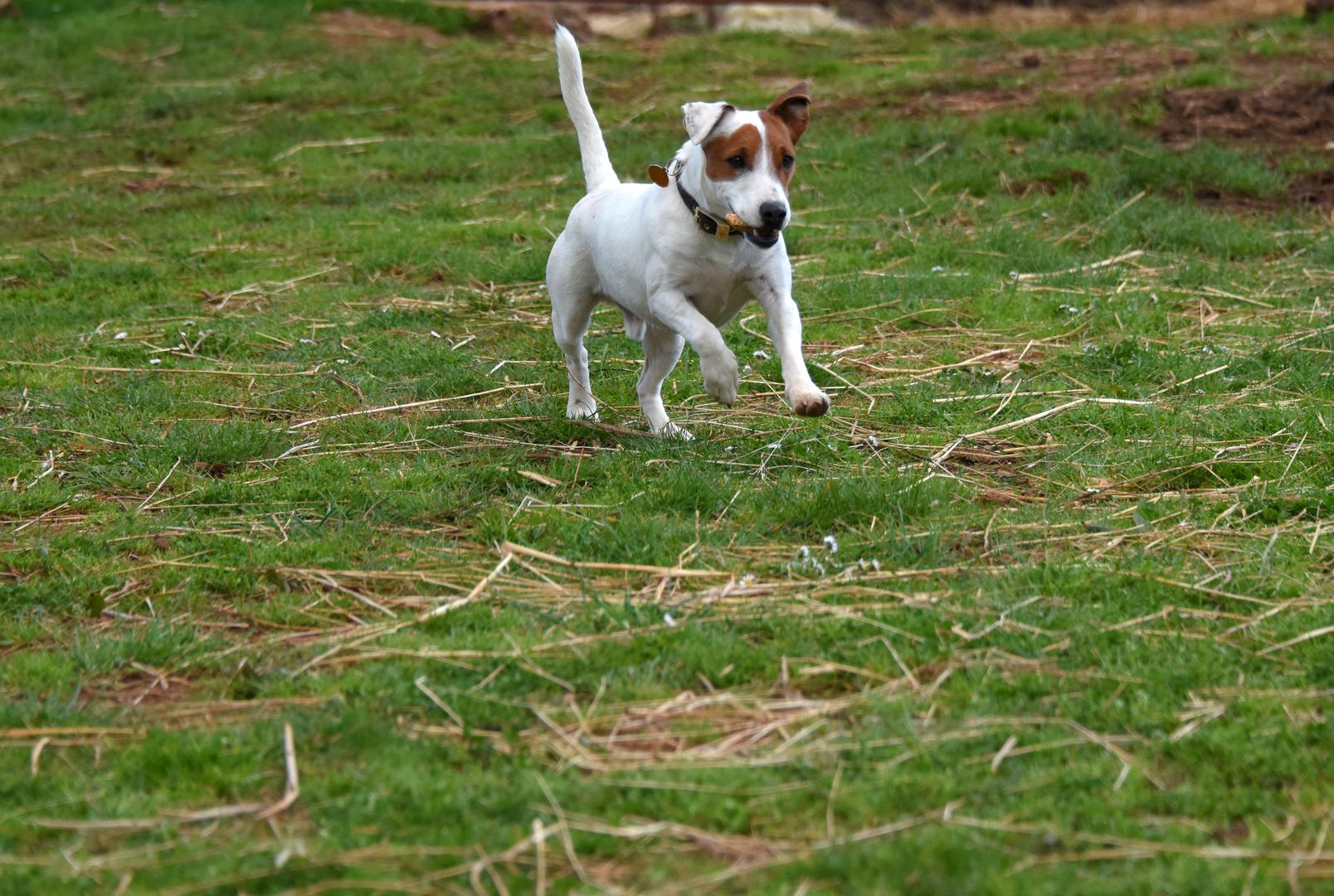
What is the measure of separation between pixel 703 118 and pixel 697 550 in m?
1.84

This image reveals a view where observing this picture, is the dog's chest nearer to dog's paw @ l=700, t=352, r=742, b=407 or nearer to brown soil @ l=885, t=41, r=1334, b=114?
dog's paw @ l=700, t=352, r=742, b=407

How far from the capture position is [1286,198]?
10.9m

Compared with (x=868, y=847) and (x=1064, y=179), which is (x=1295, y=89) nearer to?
(x=1064, y=179)

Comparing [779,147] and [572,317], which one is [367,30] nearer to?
[572,317]

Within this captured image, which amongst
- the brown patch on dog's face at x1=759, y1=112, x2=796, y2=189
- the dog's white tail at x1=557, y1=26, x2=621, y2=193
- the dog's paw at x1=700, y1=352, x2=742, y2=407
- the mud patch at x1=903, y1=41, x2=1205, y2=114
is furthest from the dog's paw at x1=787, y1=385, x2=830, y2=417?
the mud patch at x1=903, y1=41, x2=1205, y2=114

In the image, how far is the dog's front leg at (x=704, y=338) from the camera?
610 centimetres

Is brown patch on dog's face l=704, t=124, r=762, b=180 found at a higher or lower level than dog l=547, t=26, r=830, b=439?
higher

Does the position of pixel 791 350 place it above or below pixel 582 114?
below

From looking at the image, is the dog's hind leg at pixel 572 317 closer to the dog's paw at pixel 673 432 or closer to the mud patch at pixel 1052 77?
the dog's paw at pixel 673 432

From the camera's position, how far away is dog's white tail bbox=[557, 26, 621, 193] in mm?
7277

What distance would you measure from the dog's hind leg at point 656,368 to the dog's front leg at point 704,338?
0.56 m

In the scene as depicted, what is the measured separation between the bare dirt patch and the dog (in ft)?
38.3

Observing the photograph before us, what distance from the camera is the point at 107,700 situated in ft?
14.3

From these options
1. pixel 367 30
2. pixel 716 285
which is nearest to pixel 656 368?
pixel 716 285
